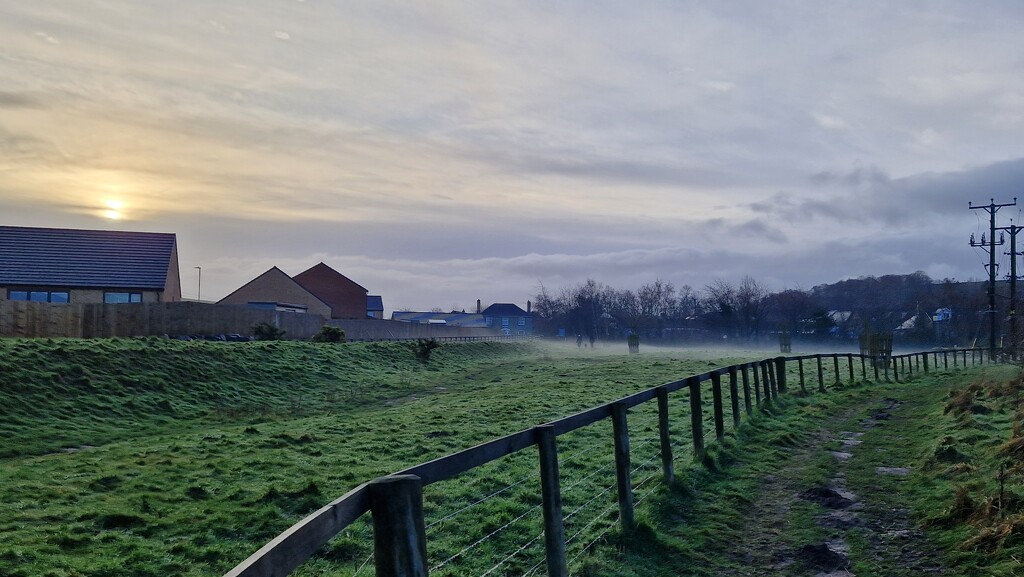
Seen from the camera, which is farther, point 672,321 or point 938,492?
point 672,321

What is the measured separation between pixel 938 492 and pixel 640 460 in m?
4.34

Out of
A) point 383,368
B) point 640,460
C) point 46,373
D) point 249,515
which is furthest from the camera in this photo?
point 383,368

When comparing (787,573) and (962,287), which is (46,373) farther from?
(962,287)

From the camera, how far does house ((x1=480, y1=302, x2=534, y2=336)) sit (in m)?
176

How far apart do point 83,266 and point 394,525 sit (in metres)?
62.1

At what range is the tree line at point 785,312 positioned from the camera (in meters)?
90.4

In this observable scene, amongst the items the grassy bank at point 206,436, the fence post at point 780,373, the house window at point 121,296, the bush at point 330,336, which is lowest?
the grassy bank at point 206,436

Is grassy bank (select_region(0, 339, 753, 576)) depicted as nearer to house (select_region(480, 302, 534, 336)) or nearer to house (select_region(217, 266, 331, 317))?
house (select_region(217, 266, 331, 317))

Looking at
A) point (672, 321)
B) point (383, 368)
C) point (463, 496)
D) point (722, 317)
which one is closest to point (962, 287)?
point (722, 317)

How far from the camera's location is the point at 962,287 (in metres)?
107

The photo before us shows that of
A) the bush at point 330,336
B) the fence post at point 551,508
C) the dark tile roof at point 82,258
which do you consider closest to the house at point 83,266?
the dark tile roof at point 82,258

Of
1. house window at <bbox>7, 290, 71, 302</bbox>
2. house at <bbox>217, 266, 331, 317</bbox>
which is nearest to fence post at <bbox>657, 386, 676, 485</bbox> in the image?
house window at <bbox>7, 290, 71, 302</bbox>

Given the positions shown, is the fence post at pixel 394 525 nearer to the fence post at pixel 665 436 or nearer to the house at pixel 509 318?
the fence post at pixel 665 436

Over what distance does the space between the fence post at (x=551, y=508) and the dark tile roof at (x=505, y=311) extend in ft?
564
